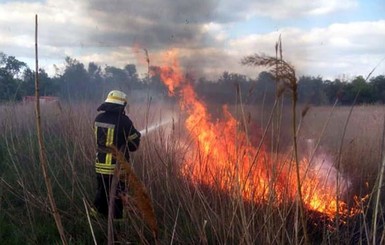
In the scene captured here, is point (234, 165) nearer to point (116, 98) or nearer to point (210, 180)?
point (210, 180)

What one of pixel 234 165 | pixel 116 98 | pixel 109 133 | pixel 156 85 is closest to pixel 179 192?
pixel 234 165

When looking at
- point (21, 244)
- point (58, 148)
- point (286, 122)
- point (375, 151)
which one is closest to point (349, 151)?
point (375, 151)

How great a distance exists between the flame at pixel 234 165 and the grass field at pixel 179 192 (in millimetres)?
95

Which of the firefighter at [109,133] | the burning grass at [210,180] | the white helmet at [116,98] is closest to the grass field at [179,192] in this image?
the burning grass at [210,180]

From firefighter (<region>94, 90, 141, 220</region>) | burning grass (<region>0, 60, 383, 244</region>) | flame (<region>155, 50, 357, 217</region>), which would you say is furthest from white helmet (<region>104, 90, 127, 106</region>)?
flame (<region>155, 50, 357, 217</region>)

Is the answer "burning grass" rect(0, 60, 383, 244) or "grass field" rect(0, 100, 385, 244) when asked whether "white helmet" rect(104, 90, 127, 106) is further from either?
"grass field" rect(0, 100, 385, 244)

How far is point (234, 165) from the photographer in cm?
328

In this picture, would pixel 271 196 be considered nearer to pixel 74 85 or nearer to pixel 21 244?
pixel 21 244

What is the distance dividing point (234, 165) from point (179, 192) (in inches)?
37.1

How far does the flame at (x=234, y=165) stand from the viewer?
3184 millimetres

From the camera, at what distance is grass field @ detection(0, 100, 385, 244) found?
3158 mm

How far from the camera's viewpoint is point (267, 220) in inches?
104

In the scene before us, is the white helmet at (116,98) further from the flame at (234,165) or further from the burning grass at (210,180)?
the flame at (234,165)

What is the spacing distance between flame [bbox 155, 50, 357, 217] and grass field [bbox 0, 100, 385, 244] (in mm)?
95
